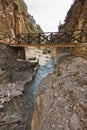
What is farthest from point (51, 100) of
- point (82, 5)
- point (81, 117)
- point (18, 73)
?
point (82, 5)

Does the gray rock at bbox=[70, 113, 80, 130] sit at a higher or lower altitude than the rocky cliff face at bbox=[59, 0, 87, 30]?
lower

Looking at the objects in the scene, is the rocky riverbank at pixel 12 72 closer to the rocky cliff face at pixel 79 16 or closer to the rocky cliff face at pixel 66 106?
the rocky cliff face at pixel 66 106

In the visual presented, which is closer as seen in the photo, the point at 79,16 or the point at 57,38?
the point at 57,38

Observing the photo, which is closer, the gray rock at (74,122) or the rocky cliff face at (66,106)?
the gray rock at (74,122)

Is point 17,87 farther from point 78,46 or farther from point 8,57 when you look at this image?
point 78,46

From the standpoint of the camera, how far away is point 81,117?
8195 millimetres

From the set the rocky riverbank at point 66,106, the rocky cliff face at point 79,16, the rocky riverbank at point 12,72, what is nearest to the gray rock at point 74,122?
the rocky riverbank at point 66,106

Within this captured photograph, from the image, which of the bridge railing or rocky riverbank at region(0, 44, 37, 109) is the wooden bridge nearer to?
the bridge railing

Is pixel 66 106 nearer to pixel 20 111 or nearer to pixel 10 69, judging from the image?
pixel 20 111

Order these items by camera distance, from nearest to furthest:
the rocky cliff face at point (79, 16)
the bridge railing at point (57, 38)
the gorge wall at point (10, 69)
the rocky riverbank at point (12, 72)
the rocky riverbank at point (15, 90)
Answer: the rocky riverbank at point (15, 90), the bridge railing at point (57, 38), the rocky riverbank at point (12, 72), the gorge wall at point (10, 69), the rocky cliff face at point (79, 16)

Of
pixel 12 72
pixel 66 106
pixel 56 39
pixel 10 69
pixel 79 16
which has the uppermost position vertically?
pixel 79 16

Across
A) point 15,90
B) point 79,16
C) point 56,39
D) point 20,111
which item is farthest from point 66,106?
point 79,16

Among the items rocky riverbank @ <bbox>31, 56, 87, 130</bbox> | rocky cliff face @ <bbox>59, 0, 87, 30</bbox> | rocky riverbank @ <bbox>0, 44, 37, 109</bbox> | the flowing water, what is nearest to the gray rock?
rocky riverbank @ <bbox>31, 56, 87, 130</bbox>

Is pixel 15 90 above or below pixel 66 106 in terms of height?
below
